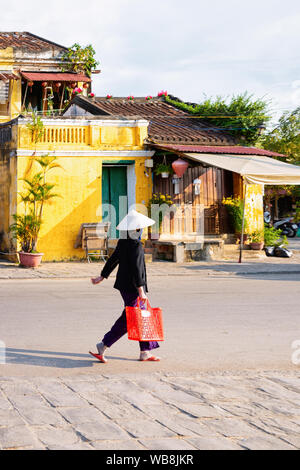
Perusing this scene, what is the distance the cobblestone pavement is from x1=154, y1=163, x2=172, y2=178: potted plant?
46.0 feet

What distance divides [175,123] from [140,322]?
17017mm

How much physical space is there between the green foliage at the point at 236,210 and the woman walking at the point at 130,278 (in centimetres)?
1431

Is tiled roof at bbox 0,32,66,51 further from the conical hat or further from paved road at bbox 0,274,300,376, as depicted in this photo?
the conical hat

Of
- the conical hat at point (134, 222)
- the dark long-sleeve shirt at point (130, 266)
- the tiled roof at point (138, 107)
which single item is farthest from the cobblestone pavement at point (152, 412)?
the tiled roof at point (138, 107)

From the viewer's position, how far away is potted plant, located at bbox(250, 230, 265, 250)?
70.0 feet

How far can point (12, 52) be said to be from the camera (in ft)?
89.6

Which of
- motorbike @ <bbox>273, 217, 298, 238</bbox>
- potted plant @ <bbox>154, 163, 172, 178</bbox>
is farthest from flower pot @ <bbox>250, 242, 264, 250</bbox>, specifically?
motorbike @ <bbox>273, 217, 298, 238</bbox>

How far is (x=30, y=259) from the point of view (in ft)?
58.0

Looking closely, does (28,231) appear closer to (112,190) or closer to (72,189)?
(72,189)

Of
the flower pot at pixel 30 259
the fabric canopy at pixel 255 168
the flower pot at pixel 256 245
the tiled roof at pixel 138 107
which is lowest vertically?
the flower pot at pixel 30 259

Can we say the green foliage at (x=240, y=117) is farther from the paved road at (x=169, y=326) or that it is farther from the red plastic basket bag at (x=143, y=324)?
the red plastic basket bag at (x=143, y=324)

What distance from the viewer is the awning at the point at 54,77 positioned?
86.6 ft

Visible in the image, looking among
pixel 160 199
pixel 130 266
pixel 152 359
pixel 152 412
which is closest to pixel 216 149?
pixel 160 199
